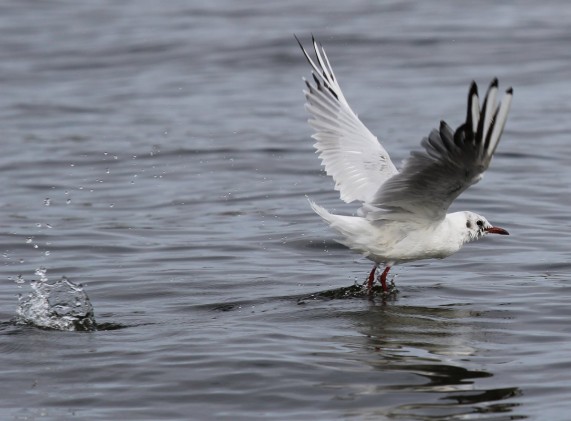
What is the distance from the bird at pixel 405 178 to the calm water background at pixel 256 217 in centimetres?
47

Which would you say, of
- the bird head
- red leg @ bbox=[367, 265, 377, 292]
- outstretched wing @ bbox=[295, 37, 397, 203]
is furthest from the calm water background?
outstretched wing @ bbox=[295, 37, 397, 203]

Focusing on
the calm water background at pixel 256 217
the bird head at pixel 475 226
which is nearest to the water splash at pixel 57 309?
the calm water background at pixel 256 217

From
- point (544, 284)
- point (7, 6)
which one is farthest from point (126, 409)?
point (7, 6)

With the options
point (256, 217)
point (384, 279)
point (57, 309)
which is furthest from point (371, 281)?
point (256, 217)

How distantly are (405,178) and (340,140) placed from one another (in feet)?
5.48

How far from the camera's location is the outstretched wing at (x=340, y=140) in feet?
30.7

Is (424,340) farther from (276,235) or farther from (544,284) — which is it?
(276,235)

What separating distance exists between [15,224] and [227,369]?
210 inches

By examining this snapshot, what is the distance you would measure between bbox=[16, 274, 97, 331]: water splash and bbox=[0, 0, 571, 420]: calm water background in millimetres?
130

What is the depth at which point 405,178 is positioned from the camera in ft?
26.1

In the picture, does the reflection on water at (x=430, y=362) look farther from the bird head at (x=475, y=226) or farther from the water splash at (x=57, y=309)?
the water splash at (x=57, y=309)

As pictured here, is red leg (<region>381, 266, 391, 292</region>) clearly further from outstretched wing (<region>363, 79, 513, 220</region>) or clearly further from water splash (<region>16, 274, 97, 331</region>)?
water splash (<region>16, 274, 97, 331</region>)

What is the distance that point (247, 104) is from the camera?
1798 centimetres

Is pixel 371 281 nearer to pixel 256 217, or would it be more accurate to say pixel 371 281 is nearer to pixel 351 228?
pixel 351 228
